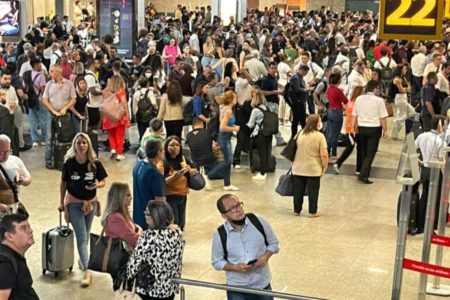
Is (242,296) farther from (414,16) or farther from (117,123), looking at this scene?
(117,123)

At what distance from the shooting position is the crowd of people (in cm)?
575

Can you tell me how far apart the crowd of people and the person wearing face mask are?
0.02 metres

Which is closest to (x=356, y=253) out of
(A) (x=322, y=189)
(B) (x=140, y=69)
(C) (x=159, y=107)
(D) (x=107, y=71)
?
(A) (x=322, y=189)

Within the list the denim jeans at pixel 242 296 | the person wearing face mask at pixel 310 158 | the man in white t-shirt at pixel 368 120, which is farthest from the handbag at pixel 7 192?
the man in white t-shirt at pixel 368 120

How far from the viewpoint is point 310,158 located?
9.96m

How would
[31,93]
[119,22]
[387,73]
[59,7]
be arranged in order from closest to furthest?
[31,93]
[387,73]
[119,22]
[59,7]

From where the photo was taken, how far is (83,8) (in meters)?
36.6

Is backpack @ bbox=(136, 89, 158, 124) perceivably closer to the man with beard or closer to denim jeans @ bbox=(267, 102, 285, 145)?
denim jeans @ bbox=(267, 102, 285, 145)

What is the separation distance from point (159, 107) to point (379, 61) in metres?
7.39

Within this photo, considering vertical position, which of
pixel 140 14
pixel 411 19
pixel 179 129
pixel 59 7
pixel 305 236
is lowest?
pixel 305 236

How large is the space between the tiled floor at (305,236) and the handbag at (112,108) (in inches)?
33.2

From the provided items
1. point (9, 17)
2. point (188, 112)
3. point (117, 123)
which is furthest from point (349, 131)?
point (9, 17)

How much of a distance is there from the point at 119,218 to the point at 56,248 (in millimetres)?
1516

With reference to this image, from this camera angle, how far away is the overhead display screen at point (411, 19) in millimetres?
7945
